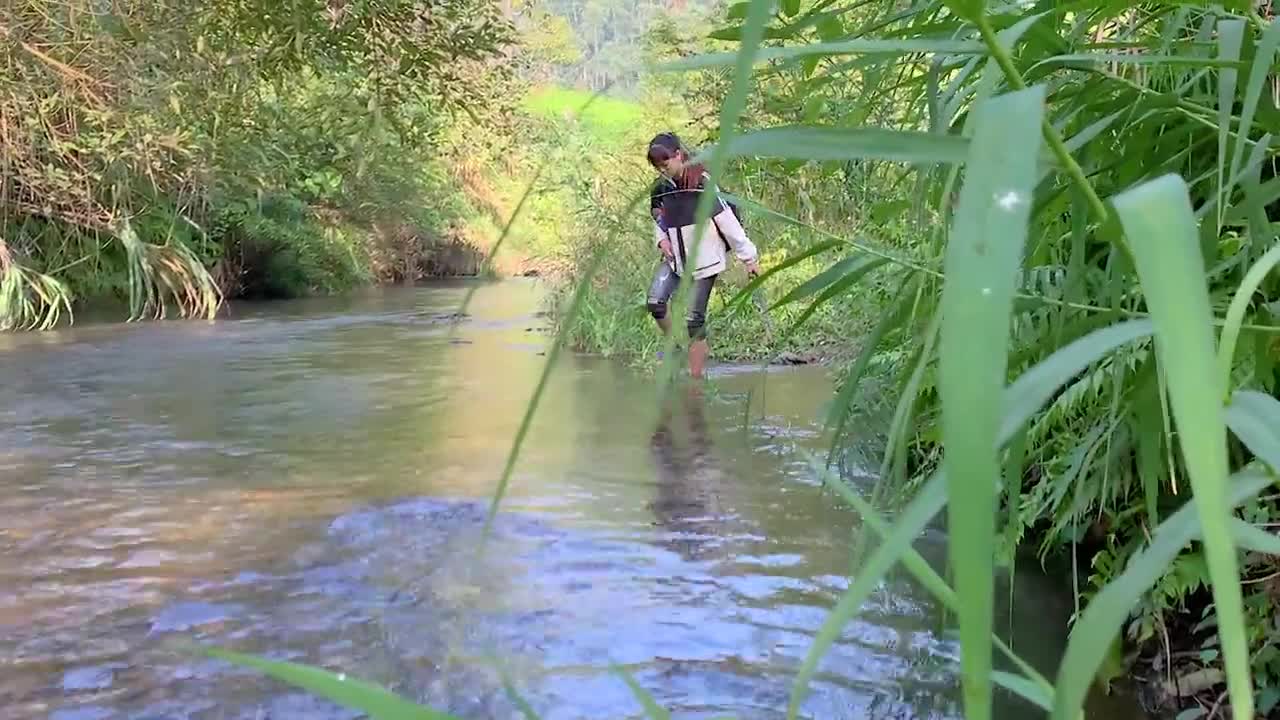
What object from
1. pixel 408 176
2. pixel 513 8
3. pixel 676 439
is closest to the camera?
pixel 676 439

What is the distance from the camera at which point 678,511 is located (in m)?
3.33

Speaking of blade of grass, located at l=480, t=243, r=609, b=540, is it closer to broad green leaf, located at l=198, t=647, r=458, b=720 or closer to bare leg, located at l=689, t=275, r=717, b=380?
broad green leaf, located at l=198, t=647, r=458, b=720

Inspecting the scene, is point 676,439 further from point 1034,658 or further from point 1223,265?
point 1223,265

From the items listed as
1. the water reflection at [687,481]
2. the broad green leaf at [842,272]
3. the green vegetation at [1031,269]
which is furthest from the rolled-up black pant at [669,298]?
the broad green leaf at [842,272]

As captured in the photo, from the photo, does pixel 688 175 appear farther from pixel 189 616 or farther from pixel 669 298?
pixel 669 298

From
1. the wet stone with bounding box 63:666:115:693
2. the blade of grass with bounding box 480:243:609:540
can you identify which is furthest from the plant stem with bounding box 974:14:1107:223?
the wet stone with bounding box 63:666:115:693

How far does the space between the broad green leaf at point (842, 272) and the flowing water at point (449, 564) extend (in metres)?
0.46

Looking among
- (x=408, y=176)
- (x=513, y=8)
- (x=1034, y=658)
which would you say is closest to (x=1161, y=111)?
(x=1034, y=658)

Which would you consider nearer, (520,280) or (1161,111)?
(1161,111)

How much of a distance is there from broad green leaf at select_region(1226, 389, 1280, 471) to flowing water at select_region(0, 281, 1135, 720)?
0.26m

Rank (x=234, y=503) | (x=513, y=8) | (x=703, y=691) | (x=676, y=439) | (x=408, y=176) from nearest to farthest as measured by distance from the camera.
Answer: (x=703, y=691) < (x=234, y=503) < (x=676, y=439) < (x=513, y=8) < (x=408, y=176)

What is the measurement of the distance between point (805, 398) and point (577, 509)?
237 centimetres

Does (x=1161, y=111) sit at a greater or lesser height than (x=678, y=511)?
greater

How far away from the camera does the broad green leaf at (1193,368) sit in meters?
0.43
